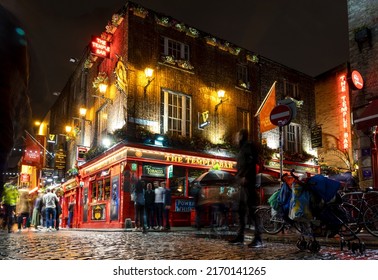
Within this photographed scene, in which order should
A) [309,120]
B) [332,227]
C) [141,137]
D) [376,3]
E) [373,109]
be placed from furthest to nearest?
[309,120], [141,137], [376,3], [373,109], [332,227]

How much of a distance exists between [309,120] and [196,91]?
6556 mm

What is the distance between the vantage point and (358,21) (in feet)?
35.6

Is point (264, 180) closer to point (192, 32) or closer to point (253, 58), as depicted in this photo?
point (192, 32)

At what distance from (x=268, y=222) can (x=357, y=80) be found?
489 cm

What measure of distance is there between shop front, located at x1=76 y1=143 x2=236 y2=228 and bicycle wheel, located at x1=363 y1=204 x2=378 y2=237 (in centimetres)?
760

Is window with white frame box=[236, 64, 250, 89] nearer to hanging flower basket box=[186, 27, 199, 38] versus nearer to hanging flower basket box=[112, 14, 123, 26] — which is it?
hanging flower basket box=[186, 27, 199, 38]

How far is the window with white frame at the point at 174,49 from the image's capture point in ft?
50.1

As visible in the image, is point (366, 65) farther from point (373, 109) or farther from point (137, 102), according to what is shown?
point (137, 102)

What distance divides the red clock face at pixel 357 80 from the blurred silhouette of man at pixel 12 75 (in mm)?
10229

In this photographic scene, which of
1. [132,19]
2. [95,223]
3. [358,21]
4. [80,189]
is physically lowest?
[95,223]

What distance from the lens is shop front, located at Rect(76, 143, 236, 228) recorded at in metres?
13.2

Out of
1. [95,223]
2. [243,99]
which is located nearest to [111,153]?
[95,223]

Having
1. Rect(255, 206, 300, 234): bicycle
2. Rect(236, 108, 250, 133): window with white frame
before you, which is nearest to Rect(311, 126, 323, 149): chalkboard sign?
Rect(236, 108, 250, 133): window with white frame

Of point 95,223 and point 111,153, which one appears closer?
point 111,153
